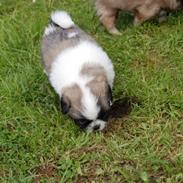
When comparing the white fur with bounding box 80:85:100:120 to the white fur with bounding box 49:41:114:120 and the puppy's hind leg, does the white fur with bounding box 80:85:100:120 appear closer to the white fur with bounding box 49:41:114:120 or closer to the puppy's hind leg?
the white fur with bounding box 49:41:114:120

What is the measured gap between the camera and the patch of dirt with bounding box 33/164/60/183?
4352mm

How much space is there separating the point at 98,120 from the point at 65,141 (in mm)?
385

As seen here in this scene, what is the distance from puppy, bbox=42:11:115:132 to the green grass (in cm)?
24

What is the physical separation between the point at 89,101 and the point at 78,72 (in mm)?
396

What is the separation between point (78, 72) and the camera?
14.9 ft

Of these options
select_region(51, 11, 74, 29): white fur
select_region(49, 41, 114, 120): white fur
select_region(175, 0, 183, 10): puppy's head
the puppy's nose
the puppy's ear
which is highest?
select_region(51, 11, 74, 29): white fur

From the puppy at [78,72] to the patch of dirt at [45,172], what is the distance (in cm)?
41

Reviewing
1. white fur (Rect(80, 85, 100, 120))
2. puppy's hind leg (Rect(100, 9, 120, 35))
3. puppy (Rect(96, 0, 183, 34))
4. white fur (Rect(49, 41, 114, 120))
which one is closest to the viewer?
white fur (Rect(80, 85, 100, 120))

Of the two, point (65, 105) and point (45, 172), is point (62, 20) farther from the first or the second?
point (45, 172)

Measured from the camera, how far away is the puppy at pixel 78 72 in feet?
14.1

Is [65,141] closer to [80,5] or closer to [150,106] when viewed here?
[150,106]

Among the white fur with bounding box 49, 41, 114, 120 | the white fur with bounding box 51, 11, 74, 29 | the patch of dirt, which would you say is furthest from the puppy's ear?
the white fur with bounding box 51, 11, 74, 29

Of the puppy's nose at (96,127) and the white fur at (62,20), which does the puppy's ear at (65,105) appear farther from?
the white fur at (62,20)

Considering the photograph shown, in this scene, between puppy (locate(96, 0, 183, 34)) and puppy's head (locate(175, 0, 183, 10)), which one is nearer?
puppy (locate(96, 0, 183, 34))
